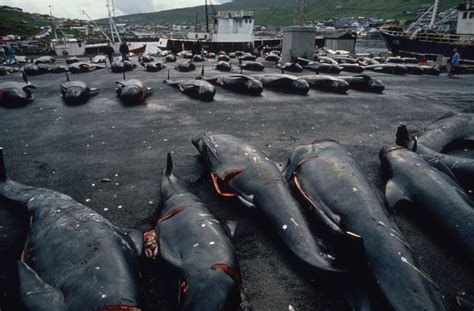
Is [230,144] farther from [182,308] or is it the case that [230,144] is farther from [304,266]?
Answer: [182,308]

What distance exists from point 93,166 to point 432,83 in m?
21.3

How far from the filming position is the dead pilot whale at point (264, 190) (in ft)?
12.4

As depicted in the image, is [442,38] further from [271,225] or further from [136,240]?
[136,240]

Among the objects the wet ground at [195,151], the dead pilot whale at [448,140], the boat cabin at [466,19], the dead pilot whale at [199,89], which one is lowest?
the wet ground at [195,151]

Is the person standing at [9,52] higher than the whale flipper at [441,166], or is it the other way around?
the person standing at [9,52]

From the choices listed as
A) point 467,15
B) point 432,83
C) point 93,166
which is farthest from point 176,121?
point 467,15

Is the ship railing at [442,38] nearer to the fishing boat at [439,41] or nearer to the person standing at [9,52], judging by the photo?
the fishing boat at [439,41]

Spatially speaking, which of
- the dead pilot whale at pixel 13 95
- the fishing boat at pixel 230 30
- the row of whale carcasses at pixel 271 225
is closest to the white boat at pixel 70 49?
the fishing boat at pixel 230 30

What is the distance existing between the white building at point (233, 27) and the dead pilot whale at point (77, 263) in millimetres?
50483

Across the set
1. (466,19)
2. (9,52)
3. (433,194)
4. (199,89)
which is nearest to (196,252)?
(433,194)

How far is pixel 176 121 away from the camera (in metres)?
10.5

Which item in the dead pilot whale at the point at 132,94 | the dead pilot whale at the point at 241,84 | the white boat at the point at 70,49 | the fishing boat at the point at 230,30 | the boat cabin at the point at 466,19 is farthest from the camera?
the fishing boat at the point at 230,30

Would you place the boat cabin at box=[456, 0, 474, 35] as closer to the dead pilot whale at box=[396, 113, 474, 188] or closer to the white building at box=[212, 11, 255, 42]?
the white building at box=[212, 11, 255, 42]

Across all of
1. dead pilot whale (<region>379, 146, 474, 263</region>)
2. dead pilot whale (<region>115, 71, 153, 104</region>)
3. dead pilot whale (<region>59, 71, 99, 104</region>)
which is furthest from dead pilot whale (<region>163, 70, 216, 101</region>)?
dead pilot whale (<region>379, 146, 474, 263</region>)
